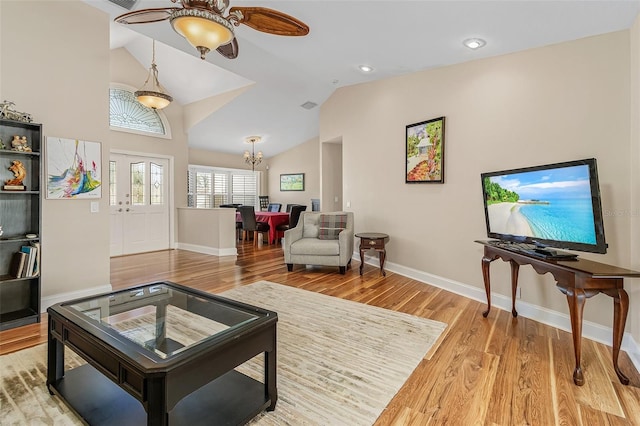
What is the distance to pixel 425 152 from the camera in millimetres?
4133

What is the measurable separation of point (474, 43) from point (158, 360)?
12.2 feet

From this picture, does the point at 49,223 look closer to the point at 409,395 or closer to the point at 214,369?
the point at 214,369

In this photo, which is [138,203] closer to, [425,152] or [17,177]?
[17,177]

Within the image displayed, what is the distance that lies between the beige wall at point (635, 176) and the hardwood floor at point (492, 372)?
0.35 meters

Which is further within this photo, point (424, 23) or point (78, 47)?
point (78, 47)

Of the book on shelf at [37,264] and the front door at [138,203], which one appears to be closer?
the book on shelf at [37,264]

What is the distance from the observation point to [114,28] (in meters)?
4.61

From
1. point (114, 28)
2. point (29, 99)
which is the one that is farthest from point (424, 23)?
point (114, 28)

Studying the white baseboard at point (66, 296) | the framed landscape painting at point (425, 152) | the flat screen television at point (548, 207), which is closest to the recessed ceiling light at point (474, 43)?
the framed landscape painting at point (425, 152)

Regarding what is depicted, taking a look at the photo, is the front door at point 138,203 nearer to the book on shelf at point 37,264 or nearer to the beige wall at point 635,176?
the book on shelf at point 37,264

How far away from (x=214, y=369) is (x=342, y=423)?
2.45 ft

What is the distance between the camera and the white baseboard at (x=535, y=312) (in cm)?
236

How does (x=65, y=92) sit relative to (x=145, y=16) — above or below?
below

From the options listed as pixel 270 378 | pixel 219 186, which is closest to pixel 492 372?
pixel 270 378
